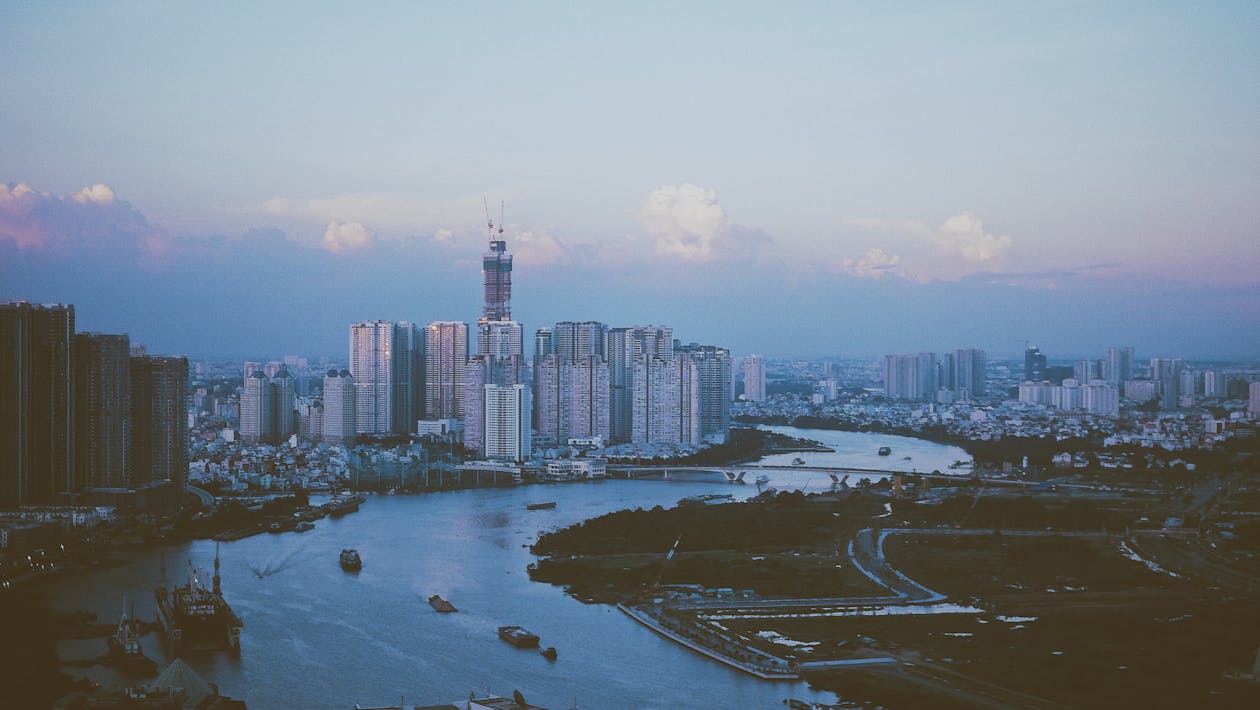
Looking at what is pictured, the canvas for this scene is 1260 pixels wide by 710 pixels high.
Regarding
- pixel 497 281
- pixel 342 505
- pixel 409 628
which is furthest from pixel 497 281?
pixel 409 628

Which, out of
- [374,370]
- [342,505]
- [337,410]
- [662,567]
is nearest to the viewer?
[662,567]

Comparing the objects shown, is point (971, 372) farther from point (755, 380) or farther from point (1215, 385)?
point (1215, 385)

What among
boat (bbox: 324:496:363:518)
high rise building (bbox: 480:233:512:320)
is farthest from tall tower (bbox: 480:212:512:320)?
boat (bbox: 324:496:363:518)

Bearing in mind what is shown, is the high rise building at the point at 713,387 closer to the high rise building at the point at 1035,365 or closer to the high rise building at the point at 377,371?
the high rise building at the point at 377,371

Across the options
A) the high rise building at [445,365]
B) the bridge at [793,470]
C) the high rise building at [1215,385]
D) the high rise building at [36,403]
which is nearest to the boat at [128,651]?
the high rise building at [36,403]

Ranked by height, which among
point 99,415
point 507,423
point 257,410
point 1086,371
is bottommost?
point 507,423

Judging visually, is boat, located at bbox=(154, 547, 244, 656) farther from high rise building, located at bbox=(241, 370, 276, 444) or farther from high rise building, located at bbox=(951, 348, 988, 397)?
high rise building, located at bbox=(951, 348, 988, 397)
